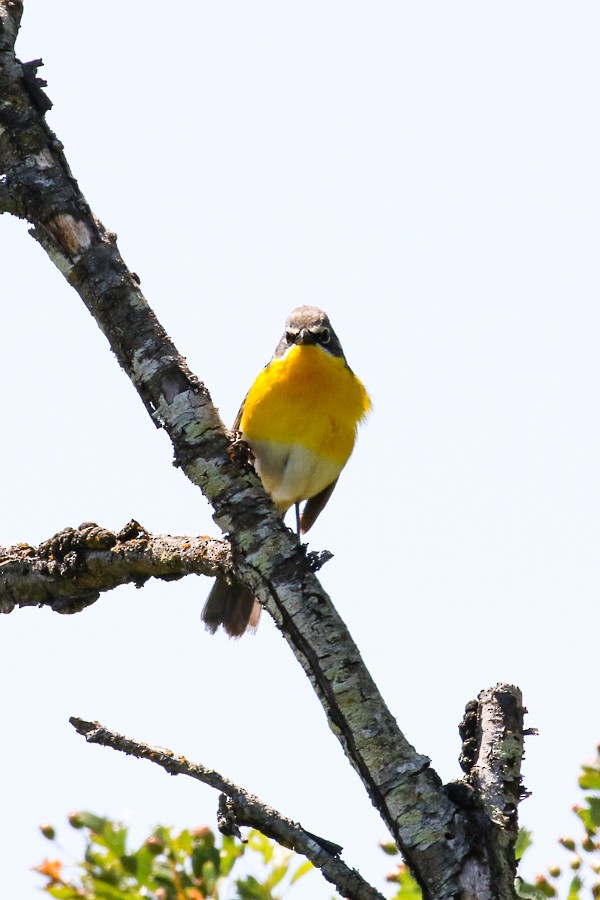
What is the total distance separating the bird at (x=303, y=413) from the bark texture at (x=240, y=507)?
2.62 metres

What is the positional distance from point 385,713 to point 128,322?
6.47 feet

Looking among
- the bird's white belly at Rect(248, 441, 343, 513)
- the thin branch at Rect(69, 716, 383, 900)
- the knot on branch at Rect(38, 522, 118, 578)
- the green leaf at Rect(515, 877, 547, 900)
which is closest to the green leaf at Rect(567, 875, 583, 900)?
the green leaf at Rect(515, 877, 547, 900)

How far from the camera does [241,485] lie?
4.54 meters

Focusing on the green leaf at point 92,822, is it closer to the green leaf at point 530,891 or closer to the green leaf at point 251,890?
the green leaf at point 251,890

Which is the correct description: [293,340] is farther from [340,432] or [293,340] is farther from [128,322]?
[128,322]

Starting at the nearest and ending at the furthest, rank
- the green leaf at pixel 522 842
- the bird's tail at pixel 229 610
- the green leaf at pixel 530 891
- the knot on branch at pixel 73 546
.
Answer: the green leaf at pixel 522 842 < the green leaf at pixel 530 891 < the knot on branch at pixel 73 546 < the bird's tail at pixel 229 610

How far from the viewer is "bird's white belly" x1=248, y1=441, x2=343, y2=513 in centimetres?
756

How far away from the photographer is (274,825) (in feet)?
12.5

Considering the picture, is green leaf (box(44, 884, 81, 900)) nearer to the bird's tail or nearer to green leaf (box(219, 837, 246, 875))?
green leaf (box(219, 837, 246, 875))

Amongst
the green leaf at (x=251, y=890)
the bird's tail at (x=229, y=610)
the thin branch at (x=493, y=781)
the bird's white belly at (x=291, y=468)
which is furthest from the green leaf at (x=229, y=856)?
the bird's white belly at (x=291, y=468)

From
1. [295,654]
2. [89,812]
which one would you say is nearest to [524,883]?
[295,654]

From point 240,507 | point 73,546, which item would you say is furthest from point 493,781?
point 73,546

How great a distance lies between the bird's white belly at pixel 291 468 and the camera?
7.56m

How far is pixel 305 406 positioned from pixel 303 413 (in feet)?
0.17
